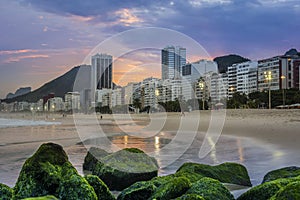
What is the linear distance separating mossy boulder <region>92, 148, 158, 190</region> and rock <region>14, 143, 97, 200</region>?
154 cm

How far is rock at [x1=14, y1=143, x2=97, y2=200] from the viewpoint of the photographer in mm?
4855

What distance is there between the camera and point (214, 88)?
140250 mm

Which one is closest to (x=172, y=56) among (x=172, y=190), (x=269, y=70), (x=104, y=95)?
(x=172, y=190)

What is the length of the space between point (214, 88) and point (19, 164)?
13136cm

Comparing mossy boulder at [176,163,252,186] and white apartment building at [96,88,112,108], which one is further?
white apartment building at [96,88,112,108]

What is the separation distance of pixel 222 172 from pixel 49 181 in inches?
146

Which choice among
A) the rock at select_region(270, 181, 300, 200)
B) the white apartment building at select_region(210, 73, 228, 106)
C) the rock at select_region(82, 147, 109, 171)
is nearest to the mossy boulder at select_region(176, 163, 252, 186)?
the rock at select_region(82, 147, 109, 171)

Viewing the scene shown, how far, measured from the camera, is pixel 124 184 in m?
7.70

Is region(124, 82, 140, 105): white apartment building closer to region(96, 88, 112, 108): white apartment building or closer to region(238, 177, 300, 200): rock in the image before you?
region(96, 88, 112, 108): white apartment building

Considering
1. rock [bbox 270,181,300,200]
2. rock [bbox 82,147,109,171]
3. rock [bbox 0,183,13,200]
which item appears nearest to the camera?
rock [bbox 270,181,300,200]

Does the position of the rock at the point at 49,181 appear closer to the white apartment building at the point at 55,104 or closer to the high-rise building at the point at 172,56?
the high-rise building at the point at 172,56

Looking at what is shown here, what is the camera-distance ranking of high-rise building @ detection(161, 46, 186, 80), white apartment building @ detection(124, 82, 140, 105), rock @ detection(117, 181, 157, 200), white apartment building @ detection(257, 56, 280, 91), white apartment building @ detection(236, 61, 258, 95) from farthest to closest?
white apartment building @ detection(236, 61, 258, 95) < white apartment building @ detection(257, 56, 280, 91) < white apartment building @ detection(124, 82, 140, 105) < high-rise building @ detection(161, 46, 186, 80) < rock @ detection(117, 181, 157, 200)

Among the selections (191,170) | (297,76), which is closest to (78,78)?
(191,170)

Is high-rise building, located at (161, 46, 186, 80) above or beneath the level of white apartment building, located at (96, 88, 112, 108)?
above
